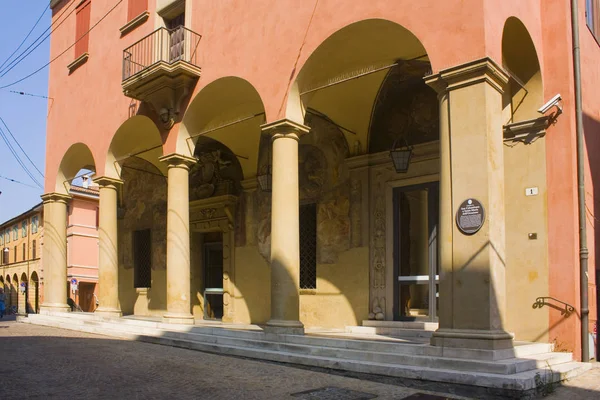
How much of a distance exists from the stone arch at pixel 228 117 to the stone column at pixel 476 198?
4.40 meters

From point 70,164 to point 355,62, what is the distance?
10.2m

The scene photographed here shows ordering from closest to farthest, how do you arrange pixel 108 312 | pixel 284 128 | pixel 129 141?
pixel 284 128, pixel 108 312, pixel 129 141

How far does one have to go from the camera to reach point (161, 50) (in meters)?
A: 12.8

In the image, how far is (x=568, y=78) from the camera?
925 centimetres

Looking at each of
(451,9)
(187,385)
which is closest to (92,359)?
(187,385)

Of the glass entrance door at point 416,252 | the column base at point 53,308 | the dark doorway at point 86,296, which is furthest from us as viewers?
the dark doorway at point 86,296

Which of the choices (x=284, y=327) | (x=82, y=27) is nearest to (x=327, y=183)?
(x=284, y=327)

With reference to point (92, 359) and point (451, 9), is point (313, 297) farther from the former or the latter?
point (451, 9)

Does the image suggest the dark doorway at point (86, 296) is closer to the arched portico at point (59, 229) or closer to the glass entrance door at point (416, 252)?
the arched portico at point (59, 229)

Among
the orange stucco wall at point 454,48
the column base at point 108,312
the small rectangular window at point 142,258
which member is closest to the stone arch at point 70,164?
the small rectangular window at point 142,258

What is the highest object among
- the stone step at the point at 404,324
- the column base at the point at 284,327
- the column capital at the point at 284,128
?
the column capital at the point at 284,128

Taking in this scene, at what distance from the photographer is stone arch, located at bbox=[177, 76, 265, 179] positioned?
11.8 metres

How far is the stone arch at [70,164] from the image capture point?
16.7 m

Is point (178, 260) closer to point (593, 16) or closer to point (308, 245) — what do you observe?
point (308, 245)
